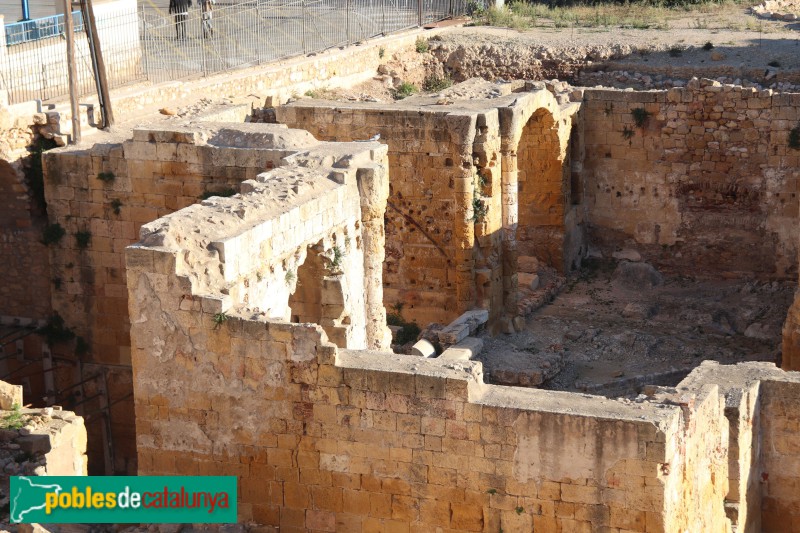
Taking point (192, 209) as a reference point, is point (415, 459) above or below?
below

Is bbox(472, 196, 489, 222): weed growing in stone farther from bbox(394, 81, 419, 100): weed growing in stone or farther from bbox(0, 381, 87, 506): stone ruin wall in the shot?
bbox(0, 381, 87, 506): stone ruin wall

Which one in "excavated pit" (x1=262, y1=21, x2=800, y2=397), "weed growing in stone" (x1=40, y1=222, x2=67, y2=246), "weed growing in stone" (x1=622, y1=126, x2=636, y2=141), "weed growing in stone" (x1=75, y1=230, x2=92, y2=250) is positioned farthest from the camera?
"weed growing in stone" (x1=622, y1=126, x2=636, y2=141)

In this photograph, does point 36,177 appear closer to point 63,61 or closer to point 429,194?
point 63,61

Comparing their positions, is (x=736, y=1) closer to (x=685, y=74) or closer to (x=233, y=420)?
(x=685, y=74)

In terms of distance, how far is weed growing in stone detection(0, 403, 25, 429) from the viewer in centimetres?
1225

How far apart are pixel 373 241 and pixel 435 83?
14.4 metres

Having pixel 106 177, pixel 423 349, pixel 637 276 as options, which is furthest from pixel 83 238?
pixel 637 276

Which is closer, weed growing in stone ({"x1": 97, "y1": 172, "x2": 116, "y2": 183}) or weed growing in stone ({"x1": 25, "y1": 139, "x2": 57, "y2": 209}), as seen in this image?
weed growing in stone ({"x1": 97, "y1": 172, "x2": 116, "y2": 183})

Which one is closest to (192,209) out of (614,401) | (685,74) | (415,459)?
(415,459)

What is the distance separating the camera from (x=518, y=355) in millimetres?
18719

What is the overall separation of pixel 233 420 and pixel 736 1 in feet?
84.2

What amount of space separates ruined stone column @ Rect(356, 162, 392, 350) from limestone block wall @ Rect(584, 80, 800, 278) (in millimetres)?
8589

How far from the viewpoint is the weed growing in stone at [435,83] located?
2886 centimetres

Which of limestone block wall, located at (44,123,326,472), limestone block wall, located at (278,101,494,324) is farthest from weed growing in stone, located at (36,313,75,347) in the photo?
limestone block wall, located at (278,101,494,324)
